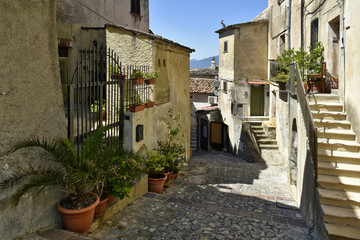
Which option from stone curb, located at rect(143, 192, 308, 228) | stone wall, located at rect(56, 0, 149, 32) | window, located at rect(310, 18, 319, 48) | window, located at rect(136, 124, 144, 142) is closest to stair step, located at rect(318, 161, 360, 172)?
stone curb, located at rect(143, 192, 308, 228)

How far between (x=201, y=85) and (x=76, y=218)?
27.0m

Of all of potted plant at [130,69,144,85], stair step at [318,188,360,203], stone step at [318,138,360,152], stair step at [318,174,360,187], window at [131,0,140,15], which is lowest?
stair step at [318,188,360,203]

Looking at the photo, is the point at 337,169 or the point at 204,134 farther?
the point at 204,134

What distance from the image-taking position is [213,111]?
24219 millimetres

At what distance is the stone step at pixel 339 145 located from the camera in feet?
20.6

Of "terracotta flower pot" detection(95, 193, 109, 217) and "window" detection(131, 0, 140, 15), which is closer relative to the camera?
"terracotta flower pot" detection(95, 193, 109, 217)

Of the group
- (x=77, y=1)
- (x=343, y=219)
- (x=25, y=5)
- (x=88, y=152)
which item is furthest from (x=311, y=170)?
(x=77, y=1)

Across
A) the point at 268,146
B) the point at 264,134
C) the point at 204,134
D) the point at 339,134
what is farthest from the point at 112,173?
the point at 204,134

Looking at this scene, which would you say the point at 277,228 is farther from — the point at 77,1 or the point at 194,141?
the point at 194,141

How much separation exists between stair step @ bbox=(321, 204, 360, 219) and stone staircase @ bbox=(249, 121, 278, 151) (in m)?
11.0

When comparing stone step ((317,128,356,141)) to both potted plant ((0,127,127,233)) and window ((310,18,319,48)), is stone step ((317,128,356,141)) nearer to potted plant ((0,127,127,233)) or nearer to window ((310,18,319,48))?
window ((310,18,319,48))

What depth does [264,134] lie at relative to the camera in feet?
56.0

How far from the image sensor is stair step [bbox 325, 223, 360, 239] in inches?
→ 176

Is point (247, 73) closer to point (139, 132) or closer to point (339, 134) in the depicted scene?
point (339, 134)
